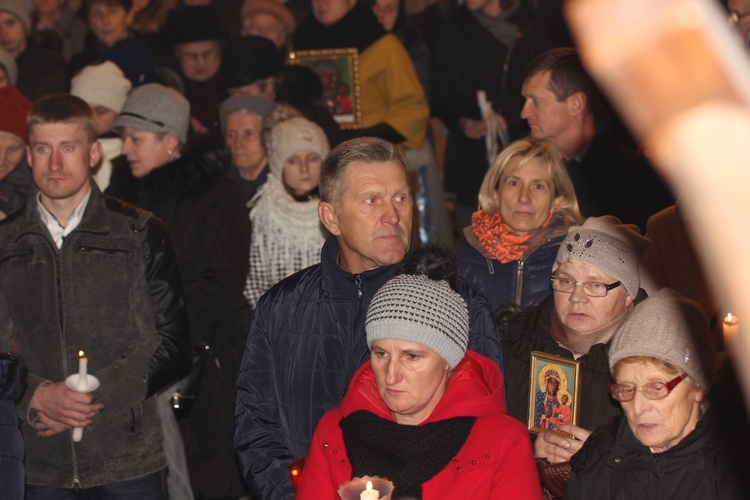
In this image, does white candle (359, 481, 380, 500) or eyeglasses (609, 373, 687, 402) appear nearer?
white candle (359, 481, 380, 500)

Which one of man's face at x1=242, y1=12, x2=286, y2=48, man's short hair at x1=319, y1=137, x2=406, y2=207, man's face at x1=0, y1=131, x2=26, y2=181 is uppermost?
man's face at x1=242, y1=12, x2=286, y2=48

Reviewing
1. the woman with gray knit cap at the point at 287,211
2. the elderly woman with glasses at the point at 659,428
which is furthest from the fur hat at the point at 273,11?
the elderly woman with glasses at the point at 659,428

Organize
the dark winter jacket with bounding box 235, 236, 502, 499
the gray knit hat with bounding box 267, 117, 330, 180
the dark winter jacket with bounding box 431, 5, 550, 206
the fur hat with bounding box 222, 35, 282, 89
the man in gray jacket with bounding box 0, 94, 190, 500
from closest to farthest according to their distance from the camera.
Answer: the dark winter jacket with bounding box 235, 236, 502, 499, the man in gray jacket with bounding box 0, 94, 190, 500, the gray knit hat with bounding box 267, 117, 330, 180, the fur hat with bounding box 222, 35, 282, 89, the dark winter jacket with bounding box 431, 5, 550, 206

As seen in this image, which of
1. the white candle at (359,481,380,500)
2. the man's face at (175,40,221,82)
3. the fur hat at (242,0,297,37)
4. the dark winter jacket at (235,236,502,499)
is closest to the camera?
the white candle at (359,481,380,500)

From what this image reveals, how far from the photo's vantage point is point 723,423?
3.29 metres

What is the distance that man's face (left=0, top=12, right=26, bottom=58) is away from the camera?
901 centimetres

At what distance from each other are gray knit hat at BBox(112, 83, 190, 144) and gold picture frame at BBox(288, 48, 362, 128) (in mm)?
1986

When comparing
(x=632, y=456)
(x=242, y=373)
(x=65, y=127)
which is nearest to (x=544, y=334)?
(x=632, y=456)

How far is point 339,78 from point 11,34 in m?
3.08

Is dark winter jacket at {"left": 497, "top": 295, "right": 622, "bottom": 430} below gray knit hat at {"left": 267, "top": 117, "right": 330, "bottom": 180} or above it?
below

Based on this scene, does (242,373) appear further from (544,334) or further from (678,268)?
(678,268)

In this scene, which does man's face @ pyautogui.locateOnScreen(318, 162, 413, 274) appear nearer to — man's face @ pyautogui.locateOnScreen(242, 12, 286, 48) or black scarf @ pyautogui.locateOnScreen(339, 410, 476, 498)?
black scarf @ pyautogui.locateOnScreen(339, 410, 476, 498)

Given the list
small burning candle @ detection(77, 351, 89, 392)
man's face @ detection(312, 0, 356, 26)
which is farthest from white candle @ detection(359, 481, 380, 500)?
man's face @ detection(312, 0, 356, 26)

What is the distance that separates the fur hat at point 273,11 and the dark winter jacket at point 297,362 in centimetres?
551
